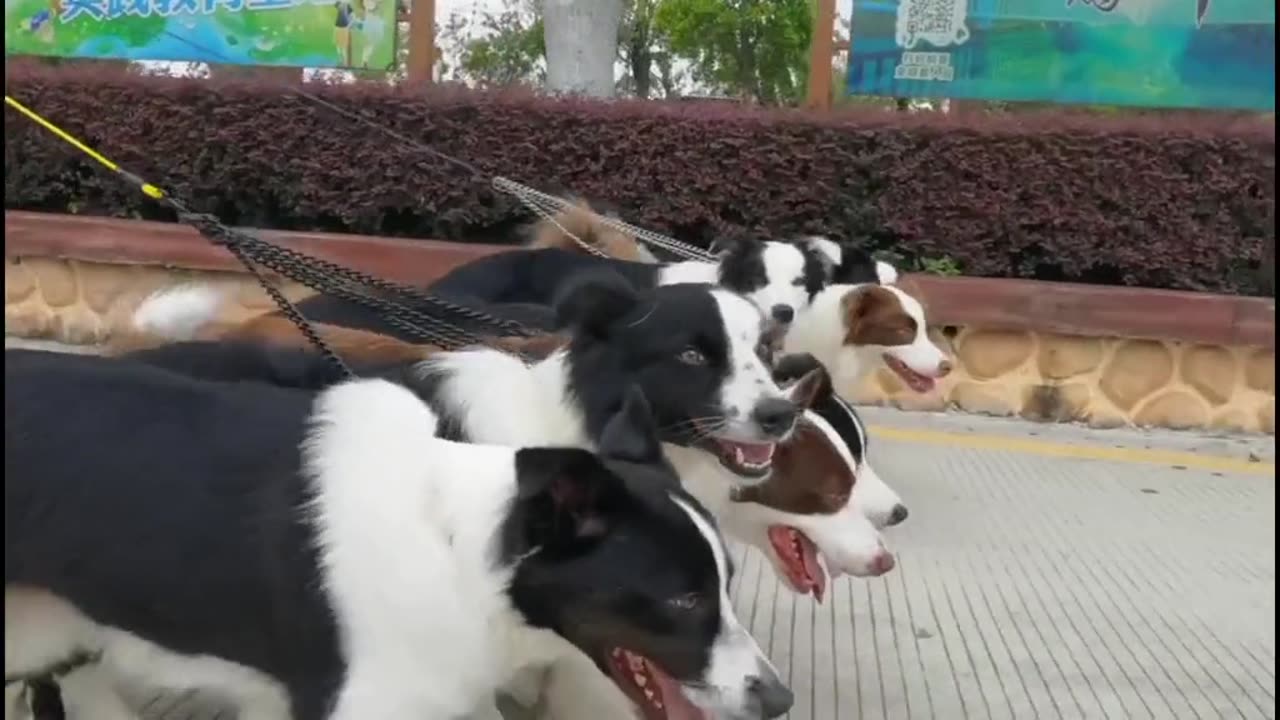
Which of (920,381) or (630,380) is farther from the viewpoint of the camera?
(920,381)

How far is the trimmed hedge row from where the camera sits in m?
8.69

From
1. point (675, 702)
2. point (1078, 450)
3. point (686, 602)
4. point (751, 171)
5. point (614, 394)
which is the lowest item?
point (1078, 450)

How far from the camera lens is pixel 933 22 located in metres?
9.77

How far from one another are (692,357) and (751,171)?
526 cm

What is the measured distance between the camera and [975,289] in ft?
27.7

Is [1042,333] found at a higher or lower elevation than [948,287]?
lower

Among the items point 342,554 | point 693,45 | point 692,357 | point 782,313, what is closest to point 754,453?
point 692,357

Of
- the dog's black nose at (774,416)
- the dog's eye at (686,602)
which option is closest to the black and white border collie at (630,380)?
the dog's black nose at (774,416)

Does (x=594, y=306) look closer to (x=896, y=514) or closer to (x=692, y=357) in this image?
(x=692, y=357)

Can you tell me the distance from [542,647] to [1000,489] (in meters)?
4.66

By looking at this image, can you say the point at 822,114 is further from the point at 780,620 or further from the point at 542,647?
the point at 542,647

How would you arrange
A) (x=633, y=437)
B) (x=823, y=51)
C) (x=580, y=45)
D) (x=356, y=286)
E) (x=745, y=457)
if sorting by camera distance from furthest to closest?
(x=580, y=45) → (x=823, y=51) → (x=356, y=286) → (x=745, y=457) → (x=633, y=437)

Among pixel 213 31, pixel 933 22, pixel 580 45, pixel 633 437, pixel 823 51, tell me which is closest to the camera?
pixel 633 437

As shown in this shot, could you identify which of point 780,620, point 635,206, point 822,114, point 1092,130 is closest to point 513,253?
point 780,620
